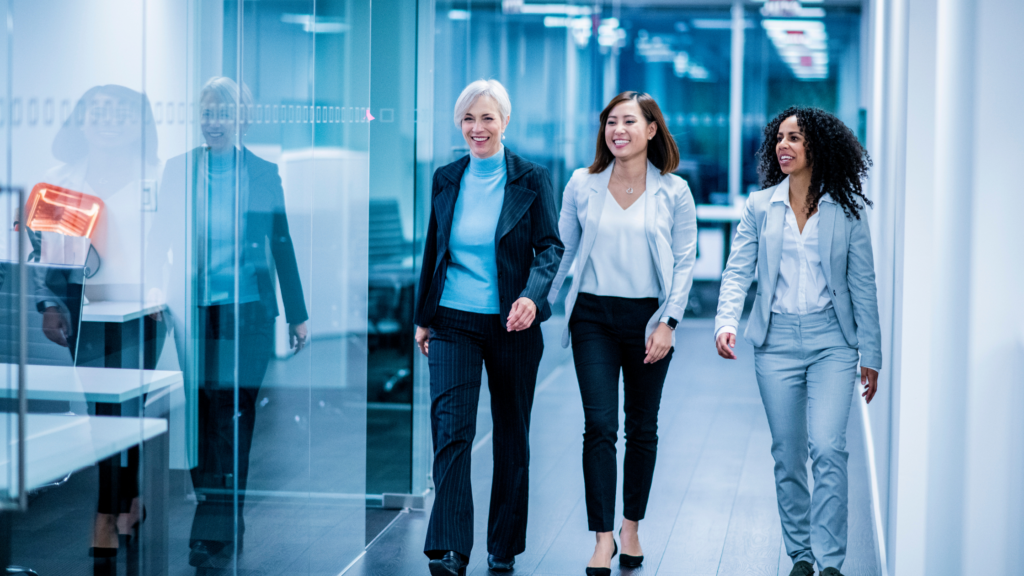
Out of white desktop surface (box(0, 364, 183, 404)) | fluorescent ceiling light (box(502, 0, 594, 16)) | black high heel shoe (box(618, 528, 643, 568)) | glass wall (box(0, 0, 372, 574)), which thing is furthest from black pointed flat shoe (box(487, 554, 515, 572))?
fluorescent ceiling light (box(502, 0, 594, 16))

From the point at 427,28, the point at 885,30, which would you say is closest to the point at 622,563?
the point at 427,28

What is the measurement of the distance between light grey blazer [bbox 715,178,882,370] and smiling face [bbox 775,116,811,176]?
3.2 inches

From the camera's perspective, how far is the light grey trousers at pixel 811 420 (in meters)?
3.26

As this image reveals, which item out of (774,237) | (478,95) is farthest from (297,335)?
(774,237)

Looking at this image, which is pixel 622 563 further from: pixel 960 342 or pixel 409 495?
pixel 960 342

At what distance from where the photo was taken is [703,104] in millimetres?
13039

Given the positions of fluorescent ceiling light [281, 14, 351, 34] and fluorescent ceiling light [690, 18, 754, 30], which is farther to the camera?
fluorescent ceiling light [690, 18, 754, 30]

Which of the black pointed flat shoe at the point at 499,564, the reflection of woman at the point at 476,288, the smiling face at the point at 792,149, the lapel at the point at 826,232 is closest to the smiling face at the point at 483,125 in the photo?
the reflection of woman at the point at 476,288

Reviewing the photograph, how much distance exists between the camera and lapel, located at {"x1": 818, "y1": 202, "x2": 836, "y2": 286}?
10.8 ft

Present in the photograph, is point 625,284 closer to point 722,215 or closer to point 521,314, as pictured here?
point 521,314

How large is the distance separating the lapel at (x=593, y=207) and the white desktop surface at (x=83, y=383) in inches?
60.6

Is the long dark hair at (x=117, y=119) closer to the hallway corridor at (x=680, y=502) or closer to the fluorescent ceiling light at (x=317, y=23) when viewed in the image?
the fluorescent ceiling light at (x=317, y=23)

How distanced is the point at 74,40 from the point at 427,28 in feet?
8.38

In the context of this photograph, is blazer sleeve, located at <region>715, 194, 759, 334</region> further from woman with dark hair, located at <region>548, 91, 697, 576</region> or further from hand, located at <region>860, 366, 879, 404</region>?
hand, located at <region>860, 366, 879, 404</region>
